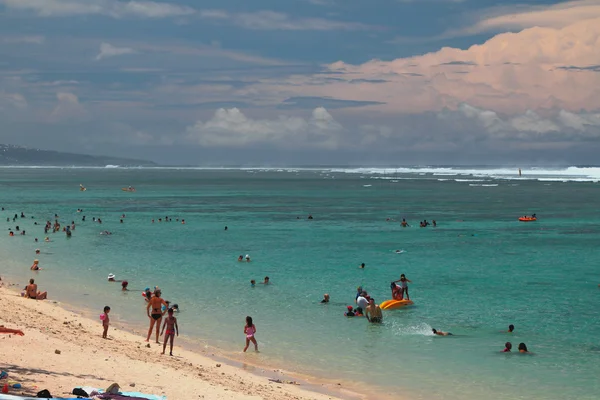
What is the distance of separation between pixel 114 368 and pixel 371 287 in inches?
851

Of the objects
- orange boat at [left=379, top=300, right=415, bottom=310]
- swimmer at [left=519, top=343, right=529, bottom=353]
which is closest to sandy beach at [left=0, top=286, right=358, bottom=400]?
swimmer at [left=519, top=343, right=529, bottom=353]

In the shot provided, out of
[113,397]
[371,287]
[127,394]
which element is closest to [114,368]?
[127,394]

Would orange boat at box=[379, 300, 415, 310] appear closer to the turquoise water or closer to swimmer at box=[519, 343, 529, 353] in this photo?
the turquoise water

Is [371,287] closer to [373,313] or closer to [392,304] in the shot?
[392,304]

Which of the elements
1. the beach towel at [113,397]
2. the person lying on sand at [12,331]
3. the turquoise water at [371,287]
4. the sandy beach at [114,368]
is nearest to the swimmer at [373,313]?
the turquoise water at [371,287]

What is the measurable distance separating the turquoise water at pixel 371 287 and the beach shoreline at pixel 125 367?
1.65 m

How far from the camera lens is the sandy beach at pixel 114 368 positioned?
693 inches

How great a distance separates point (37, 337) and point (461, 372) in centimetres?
1416

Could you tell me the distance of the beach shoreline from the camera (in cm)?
1783

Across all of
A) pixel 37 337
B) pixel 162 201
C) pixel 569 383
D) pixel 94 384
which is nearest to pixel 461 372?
pixel 569 383

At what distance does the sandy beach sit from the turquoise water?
2861 mm

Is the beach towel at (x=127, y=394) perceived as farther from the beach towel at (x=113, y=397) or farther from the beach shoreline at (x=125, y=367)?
the beach shoreline at (x=125, y=367)

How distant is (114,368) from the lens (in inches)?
777

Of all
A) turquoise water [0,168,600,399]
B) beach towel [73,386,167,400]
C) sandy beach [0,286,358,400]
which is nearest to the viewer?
beach towel [73,386,167,400]
